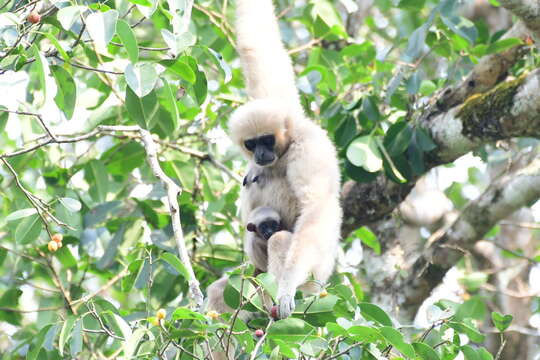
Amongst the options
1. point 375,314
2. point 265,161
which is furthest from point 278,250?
point 375,314

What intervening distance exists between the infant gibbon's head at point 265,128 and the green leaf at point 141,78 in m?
1.92

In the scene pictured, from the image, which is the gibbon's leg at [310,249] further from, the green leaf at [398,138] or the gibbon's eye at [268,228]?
the green leaf at [398,138]

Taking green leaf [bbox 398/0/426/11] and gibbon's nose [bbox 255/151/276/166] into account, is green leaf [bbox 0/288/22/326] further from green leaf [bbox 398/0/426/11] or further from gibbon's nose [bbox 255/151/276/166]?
green leaf [bbox 398/0/426/11]

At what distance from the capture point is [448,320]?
12.4 feet

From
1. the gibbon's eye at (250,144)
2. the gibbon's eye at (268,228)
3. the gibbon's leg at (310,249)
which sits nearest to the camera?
the gibbon's leg at (310,249)

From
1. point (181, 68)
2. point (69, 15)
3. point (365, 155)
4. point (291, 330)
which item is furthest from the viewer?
point (365, 155)

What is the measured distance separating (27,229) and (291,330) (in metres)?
1.65

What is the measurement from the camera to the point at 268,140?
17.8 feet

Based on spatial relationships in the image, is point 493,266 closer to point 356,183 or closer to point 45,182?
point 356,183

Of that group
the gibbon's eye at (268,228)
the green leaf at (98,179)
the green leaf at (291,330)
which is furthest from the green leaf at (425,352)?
the green leaf at (98,179)

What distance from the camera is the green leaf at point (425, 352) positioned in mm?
3553

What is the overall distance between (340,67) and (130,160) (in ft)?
6.71

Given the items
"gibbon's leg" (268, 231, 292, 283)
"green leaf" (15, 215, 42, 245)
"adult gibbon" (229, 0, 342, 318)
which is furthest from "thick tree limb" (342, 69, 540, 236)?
"green leaf" (15, 215, 42, 245)

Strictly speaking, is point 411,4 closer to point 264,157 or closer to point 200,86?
point 264,157
